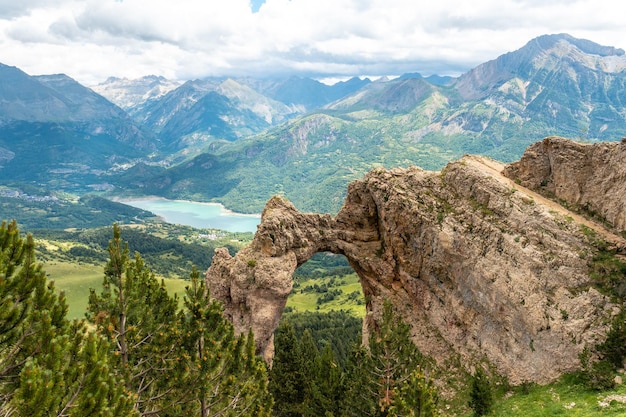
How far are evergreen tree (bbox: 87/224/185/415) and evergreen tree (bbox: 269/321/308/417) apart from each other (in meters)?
18.7

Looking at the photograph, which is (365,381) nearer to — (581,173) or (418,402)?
(418,402)

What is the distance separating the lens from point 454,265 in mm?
33438

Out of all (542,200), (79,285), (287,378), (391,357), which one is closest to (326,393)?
(287,378)

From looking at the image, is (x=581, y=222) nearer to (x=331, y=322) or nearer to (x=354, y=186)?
(x=354, y=186)

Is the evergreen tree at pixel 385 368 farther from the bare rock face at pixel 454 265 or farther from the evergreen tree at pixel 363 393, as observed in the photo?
the bare rock face at pixel 454 265

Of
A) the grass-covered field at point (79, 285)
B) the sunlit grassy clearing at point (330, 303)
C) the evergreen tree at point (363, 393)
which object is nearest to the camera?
the evergreen tree at point (363, 393)

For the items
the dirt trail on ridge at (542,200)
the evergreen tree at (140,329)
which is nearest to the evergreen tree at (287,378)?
the evergreen tree at (140,329)

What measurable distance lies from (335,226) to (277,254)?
23.2 ft

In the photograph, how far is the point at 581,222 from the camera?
97.4 ft

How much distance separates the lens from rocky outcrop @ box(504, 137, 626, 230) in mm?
29250

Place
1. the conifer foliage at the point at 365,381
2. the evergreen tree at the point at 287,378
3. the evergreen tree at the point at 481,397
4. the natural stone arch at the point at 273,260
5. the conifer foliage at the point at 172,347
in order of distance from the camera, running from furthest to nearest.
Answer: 1. the evergreen tree at the point at 287,378
2. the natural stone arch at the point at 273,260
3. the evergreen tree at the point at 481,397
4. the conifer foliage at the point at 365,381
5. the conifer foliage at the point at 172,347

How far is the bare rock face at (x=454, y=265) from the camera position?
27438mm

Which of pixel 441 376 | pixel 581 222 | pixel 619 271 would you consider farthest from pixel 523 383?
pixel 581 222

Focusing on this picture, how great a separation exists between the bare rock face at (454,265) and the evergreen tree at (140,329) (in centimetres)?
1405
